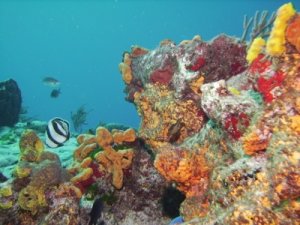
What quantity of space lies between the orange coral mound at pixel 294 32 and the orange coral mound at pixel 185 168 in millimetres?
1799

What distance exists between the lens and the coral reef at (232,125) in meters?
2.48

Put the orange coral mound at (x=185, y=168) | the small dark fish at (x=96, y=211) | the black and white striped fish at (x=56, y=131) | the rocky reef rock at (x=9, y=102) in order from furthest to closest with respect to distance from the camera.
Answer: the rocky reef rock at (x=9, y=102) < the small dark fish at (x=96, y=211) < the black and white striped fish at (x=56, y=131) < the orange coral mound at (x=185, y=168)

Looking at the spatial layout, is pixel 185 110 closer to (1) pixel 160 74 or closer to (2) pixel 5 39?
(1) pixel 160 74

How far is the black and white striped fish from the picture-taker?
15.1ft

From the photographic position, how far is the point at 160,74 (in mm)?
5500

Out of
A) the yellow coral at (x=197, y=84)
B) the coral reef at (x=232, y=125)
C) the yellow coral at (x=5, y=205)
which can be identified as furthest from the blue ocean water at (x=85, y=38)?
the yellow coral at (x=5, y=205)

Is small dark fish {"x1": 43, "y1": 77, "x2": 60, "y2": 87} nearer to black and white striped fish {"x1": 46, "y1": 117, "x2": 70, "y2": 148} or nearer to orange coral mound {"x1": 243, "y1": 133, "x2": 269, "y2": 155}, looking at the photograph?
black and white striped fish {"x1": 46, "y1": 117, "x2": 70, "y2": 148}

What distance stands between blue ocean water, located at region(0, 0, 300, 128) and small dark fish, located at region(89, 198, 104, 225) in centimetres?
12825

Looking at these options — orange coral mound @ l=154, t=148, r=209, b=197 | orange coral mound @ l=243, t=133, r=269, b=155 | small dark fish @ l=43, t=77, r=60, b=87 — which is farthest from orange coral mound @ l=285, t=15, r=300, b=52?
small dark fish @ l=43, t=77, r=60, b=87

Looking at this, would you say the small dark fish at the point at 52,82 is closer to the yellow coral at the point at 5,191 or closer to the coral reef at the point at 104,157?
the coral reef at the point at 104,157

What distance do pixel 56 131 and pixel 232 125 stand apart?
8.39ft

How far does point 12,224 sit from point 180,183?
2535 mm

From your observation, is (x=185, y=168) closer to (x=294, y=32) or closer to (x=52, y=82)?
(x=294, y=32)

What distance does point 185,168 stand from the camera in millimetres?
3760
